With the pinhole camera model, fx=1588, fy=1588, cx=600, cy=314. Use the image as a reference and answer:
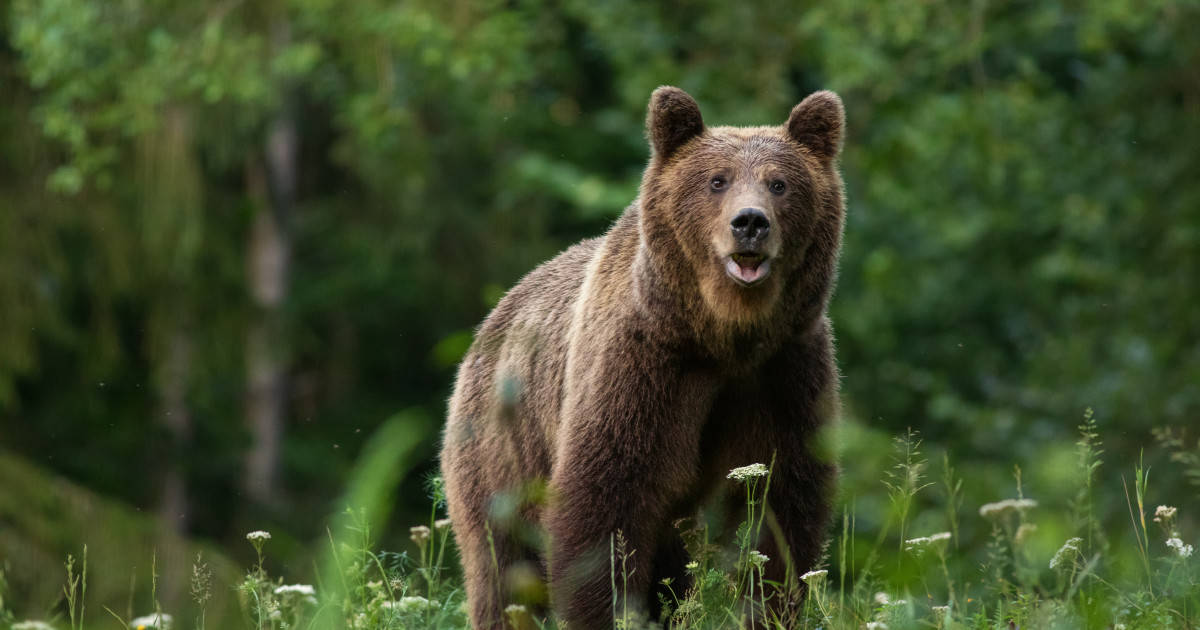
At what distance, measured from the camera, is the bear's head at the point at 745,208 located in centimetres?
460

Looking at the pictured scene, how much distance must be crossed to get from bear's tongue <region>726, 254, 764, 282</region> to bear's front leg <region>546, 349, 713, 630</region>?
14.8 inches

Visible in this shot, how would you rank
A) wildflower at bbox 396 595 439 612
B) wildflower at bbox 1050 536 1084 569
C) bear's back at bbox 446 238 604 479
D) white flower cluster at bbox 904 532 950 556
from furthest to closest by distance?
bear's back at bbox 446 238 604 479 → wildflower at bbox 396 595 439 612 → white flower cluster at bbox 904 532 950 556 → wildflower at bbox 1050 536 1084 569

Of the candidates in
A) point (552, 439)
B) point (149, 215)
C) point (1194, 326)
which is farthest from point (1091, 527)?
point (149, 215)

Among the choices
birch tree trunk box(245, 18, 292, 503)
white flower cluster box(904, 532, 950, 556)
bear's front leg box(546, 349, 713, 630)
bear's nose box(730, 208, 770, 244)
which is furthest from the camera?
birch tree trunk box(245, 18, 292, 503)

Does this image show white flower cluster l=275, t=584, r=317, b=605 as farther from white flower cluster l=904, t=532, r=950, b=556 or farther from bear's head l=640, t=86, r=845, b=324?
white flower cluster l=904, t=532, r=950, b=556

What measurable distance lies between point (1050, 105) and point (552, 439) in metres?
10.0

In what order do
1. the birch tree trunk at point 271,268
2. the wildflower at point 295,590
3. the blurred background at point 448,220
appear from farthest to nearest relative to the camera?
the birch tree trunk at point 271,268, the blurred background at point 448,220, the wildflower at point 295,590

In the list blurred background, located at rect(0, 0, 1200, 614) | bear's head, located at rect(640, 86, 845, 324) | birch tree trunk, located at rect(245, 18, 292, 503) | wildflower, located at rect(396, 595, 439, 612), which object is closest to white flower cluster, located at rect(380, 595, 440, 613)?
wildflower, located at rect(396, 595, 439, 612)

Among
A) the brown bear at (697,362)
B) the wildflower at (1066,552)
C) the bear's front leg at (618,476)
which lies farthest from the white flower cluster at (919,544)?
the bear's front leg at (618,476)

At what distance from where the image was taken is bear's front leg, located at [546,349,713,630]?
461cm

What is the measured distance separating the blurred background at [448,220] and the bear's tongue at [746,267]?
3204mm

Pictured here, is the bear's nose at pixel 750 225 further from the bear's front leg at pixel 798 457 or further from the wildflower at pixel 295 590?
the wildflower at pixel 295 590

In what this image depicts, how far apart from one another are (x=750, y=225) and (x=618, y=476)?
Answer: 820 millimetres

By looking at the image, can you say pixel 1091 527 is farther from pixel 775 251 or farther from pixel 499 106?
pixel 499 106
